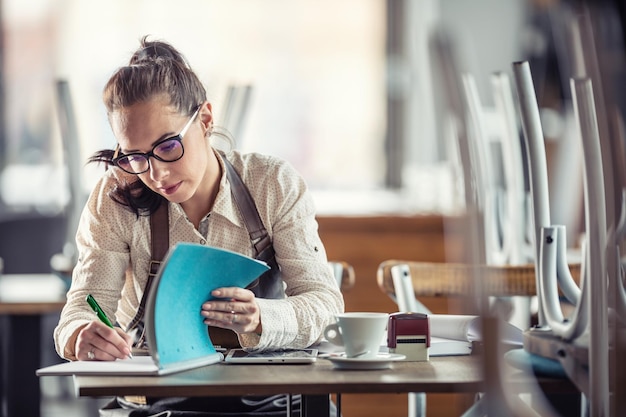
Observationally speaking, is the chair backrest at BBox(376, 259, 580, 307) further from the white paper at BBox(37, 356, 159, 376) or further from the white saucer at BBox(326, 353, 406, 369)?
the white paper at BBox(37, 356, 159, 376)

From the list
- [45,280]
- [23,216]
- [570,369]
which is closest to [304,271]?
[570,369]

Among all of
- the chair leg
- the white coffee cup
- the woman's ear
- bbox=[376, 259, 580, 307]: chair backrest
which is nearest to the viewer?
the white coffee cup

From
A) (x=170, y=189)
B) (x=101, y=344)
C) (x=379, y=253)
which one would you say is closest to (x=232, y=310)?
(x=101, y=344)

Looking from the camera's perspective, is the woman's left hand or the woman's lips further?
the woman's lips

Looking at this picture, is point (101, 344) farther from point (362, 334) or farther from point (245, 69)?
point (245, 69)

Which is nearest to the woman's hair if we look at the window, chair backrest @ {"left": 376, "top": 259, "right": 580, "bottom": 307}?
chair backrest @ {"left": 376, "top": 259, "right": 580, "bottom": 307}

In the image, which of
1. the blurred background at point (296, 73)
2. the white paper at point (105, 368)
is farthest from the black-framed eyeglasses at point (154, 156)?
the blurred background at point (296, 73)

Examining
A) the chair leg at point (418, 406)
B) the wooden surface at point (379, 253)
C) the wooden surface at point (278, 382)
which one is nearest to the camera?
the wooden surface at point (278, 382)

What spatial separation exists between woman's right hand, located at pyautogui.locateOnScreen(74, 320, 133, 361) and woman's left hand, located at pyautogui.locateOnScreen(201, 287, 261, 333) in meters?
0.13

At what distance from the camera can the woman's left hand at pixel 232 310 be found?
1495 millimetres

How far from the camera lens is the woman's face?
67.6 inches

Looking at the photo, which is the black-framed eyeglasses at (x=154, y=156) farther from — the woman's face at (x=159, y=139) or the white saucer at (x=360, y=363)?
the white saucer at (x=360, y=363)

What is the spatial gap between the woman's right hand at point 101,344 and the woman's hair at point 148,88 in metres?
0.36

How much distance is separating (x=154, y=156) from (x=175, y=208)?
0.19 metres
